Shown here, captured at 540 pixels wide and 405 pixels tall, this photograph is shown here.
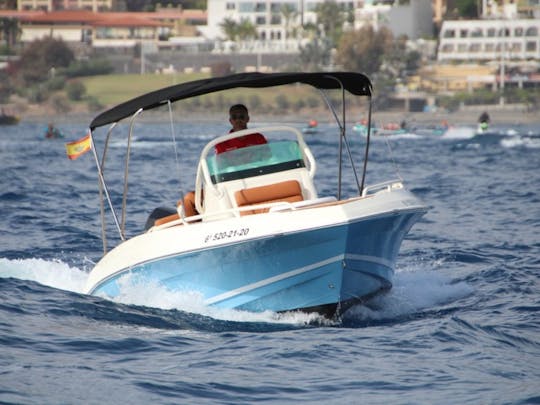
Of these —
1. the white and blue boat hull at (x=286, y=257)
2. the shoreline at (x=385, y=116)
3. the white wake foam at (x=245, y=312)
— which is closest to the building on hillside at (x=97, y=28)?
the shoreline at (x=385, y=116)

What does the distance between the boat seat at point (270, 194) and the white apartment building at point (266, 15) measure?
164m

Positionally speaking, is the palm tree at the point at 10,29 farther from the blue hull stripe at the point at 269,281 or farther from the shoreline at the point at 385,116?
the blue hull stripe at the point at 269,281

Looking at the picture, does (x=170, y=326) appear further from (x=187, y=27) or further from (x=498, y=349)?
(x=187, y=27)

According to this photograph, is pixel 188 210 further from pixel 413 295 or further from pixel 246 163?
pixel 413 295

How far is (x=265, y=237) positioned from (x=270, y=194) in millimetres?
1202

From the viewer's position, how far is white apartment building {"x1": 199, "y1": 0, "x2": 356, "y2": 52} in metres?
179

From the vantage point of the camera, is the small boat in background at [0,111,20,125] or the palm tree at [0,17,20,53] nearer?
the small boat in background at [0,111,20,125]

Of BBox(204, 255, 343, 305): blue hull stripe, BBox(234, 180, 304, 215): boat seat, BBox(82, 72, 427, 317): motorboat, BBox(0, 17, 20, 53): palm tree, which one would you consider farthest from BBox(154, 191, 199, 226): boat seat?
BBox(0, 17, 20, 53): palm tree

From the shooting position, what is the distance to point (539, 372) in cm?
992

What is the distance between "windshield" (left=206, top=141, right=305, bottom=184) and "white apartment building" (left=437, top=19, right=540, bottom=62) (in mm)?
145572

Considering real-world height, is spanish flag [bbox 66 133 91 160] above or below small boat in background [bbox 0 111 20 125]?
above

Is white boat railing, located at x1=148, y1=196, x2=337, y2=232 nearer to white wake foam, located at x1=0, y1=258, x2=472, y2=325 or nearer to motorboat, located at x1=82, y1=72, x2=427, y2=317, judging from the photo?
motorboat, located at x1=82, y1=72, x2=427, y2=317

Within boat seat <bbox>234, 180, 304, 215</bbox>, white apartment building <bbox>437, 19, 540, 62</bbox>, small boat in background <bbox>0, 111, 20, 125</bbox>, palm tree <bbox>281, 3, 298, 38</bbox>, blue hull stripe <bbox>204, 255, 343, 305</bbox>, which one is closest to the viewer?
blue hull stripe <bbox>204, 255, 343, 305</bbox>

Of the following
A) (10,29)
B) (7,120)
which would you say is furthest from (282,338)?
(10,29)
